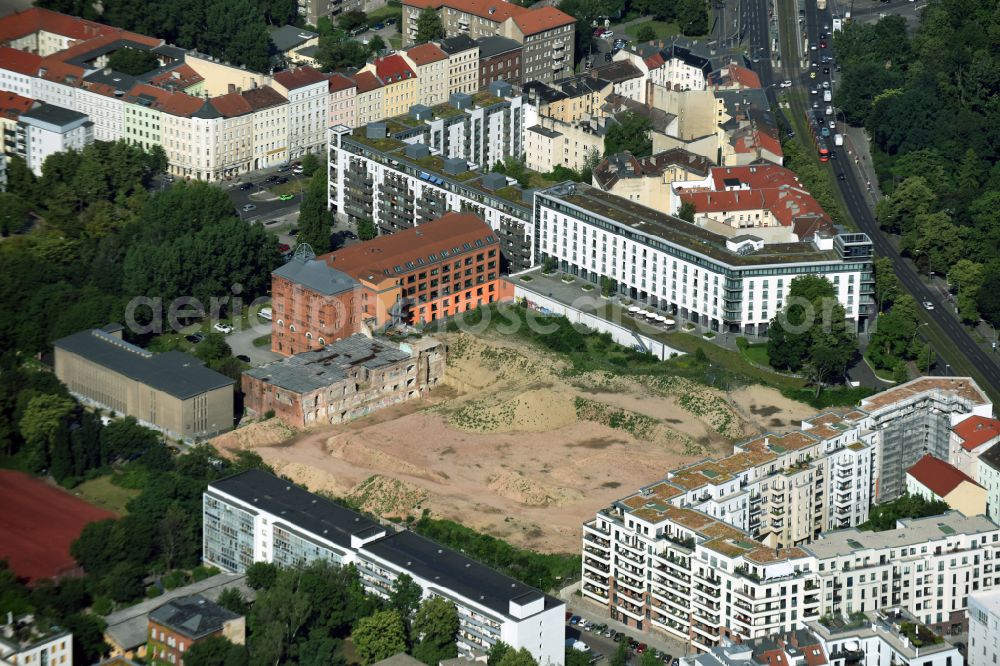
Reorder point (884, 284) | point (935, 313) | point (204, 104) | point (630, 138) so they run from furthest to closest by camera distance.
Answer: point (204, 104) → point (630, 138) → point (935, 313) → point (884, 284)

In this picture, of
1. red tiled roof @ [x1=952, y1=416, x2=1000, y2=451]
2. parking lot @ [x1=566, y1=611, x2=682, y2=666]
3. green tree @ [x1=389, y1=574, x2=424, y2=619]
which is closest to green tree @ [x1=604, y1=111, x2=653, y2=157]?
red tiled roof @ [x1=952, y1=416, x2=1000, y2=451]

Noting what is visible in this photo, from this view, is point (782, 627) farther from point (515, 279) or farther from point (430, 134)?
point (430, 134)

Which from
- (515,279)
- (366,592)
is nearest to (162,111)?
(515,279)

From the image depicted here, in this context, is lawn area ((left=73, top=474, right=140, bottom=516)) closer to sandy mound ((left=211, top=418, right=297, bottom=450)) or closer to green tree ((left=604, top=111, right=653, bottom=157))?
sandy mound ((left=211, top=418, right=297, bottom=450))

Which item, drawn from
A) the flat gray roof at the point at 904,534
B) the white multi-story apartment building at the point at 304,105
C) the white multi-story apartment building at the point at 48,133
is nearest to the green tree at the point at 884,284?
the flat gray roof at the point at 904,534

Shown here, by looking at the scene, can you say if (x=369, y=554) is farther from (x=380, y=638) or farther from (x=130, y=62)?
(x=130, y=62)

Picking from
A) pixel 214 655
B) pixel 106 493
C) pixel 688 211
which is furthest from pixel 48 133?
pixel 214 655
